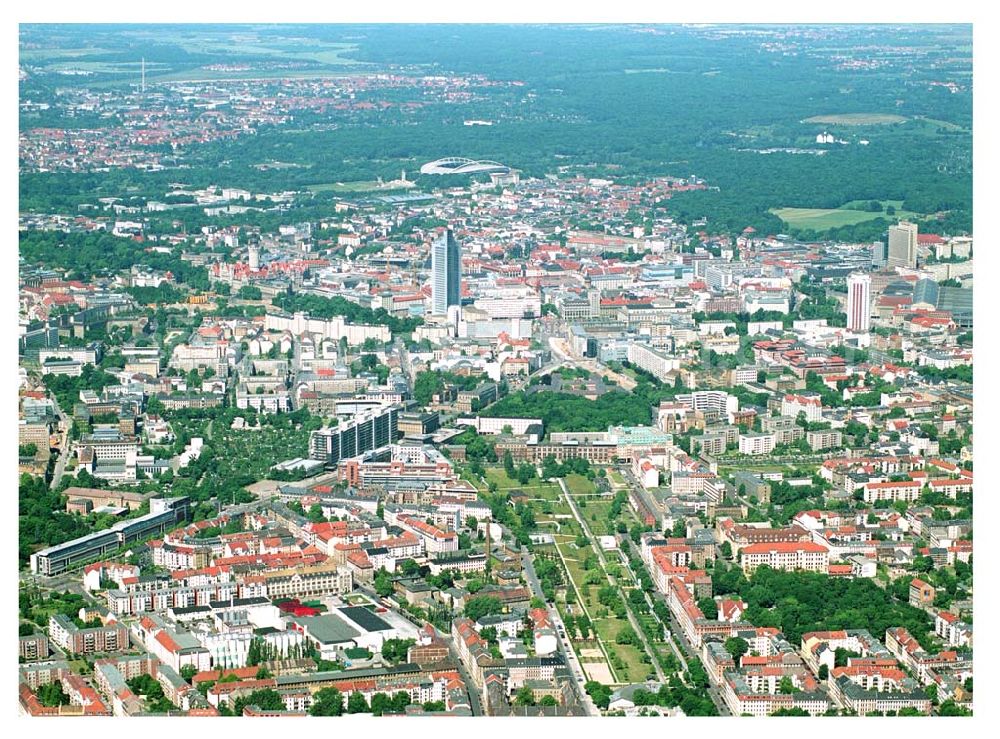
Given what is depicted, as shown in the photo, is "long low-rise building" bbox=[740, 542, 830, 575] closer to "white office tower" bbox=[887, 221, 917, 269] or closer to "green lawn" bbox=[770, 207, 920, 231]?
"white office tower" bbox=[887, 221, 917, 269]

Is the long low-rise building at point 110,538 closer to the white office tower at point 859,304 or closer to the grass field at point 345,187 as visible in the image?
the white office tower at point 859,304

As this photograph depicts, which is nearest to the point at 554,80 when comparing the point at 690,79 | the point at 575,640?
the point at 690,79

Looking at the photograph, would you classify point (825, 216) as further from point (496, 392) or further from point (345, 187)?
point (496, 392)

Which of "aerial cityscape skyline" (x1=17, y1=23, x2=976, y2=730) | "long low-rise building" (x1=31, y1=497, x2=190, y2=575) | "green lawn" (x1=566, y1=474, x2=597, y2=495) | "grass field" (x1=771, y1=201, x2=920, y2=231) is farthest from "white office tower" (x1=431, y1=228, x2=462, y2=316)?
"long low-rise building" (x1=31, y1=497, x2=190, y2=575)

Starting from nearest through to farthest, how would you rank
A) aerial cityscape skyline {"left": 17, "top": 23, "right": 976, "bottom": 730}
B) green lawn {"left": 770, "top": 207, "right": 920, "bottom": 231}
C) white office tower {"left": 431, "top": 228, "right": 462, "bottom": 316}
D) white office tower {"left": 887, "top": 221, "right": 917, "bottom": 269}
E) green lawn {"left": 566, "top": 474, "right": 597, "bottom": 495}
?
aerial cityscape skyline {"left": 17, "top": 23, "right": 976, "bottom": 730}
green lawn {"left": 566, "top": 474, "right": 597, "bottom": 495}
white office tower {"left": 431, "top": 228, "right": 462, "bottom": 316}
white office tower {"left": 887, "top": 221, "right": 917, "bottom": 269}
green lawn {"left": 770, "top": 207, "right": 920, "bottom": 231}

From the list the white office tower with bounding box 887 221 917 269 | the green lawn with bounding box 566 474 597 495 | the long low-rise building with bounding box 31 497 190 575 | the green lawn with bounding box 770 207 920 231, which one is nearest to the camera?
the long low-rise building with bounding box 31 497 190 575

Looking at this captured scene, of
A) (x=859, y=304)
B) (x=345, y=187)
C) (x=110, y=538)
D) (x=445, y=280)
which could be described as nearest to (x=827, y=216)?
(x=345, y=187)

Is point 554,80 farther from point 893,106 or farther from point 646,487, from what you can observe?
point 646,487
